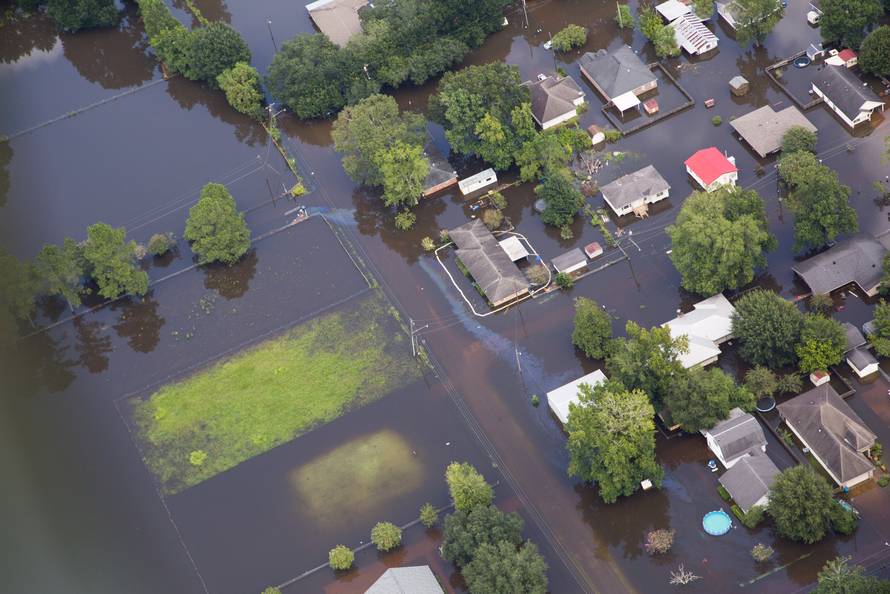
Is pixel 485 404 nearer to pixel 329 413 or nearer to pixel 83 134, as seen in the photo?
pixel 329 413

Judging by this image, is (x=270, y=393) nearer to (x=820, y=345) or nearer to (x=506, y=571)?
(x=506, y=571)

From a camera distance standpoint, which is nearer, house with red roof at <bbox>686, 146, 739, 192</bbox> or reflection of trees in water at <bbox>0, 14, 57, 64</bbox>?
house with red roof at <bbox>686, 146, 739, 192</bbox>

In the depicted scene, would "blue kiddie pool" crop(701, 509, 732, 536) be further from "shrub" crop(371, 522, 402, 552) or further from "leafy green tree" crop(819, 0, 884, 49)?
"leafy green tree" crop(819, 0, 884, 49)

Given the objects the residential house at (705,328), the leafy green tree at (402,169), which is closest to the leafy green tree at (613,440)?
the residential house at (705,328)

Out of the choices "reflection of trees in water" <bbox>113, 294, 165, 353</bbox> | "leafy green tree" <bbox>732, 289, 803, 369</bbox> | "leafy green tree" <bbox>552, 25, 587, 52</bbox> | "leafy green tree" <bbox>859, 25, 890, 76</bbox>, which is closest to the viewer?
"leafy green tree" <bbox>732, 289, 803, 369</bbox>

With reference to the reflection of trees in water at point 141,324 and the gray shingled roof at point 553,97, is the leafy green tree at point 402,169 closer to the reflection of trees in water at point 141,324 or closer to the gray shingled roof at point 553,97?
the gray shingled roof at point 553,97

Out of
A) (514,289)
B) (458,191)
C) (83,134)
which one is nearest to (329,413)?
(514,289)

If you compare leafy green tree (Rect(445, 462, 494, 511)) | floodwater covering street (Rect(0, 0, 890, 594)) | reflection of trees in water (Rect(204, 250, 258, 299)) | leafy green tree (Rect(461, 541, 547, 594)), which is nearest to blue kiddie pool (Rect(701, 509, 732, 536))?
floodwater covering street (Rect(0, 0, 890, 594))

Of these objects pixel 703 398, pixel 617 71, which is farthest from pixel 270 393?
pixel 617 71
